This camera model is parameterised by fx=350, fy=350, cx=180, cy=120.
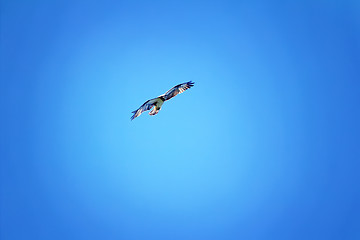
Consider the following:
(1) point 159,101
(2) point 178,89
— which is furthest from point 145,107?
(2) point 178,89

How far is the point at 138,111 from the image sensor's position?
79.0 ft

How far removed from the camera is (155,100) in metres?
23.7

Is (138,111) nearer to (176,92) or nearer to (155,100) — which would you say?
(155,100)

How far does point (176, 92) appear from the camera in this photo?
24.0 m

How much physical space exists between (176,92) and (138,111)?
2.92 meters

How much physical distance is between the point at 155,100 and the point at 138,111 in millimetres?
1472

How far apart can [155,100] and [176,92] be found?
1.57 metres

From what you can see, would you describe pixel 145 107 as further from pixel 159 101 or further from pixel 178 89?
pixel 178 89

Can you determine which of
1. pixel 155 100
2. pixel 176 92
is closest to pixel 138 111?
pixel 155 100
